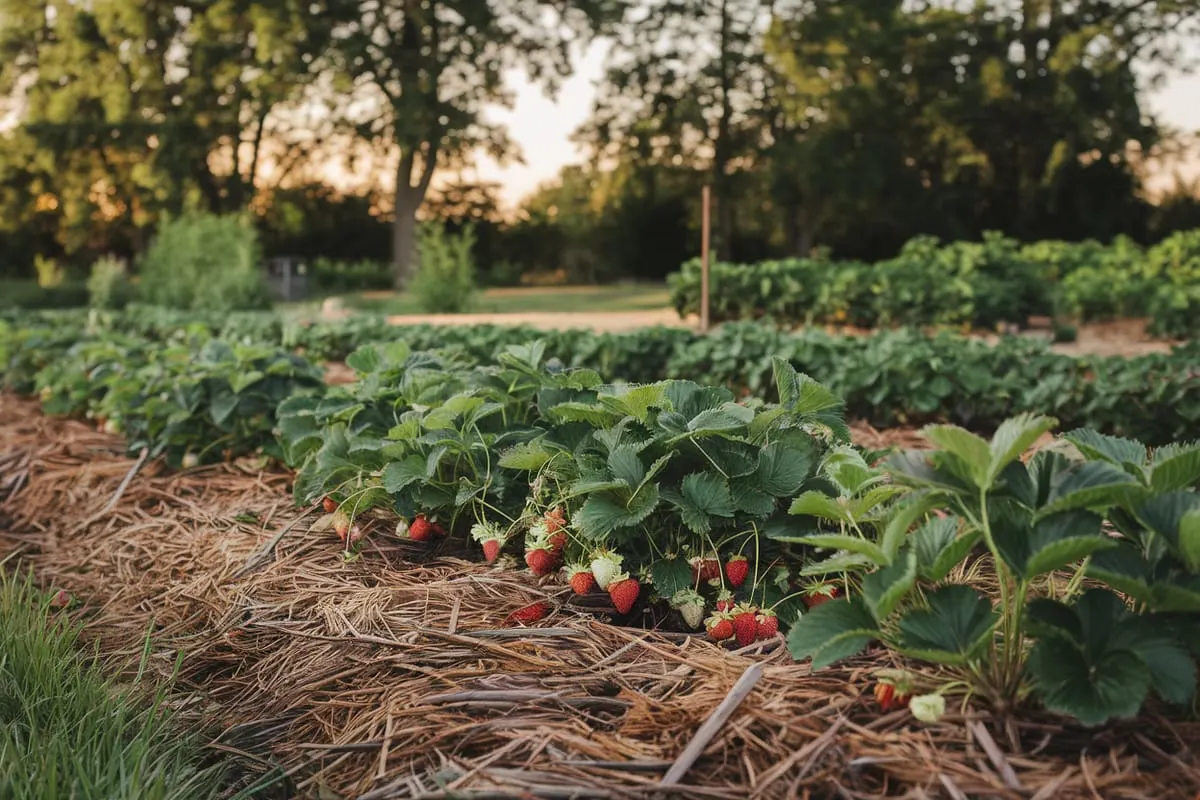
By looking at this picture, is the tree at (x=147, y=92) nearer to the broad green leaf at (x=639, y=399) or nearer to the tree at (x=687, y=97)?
the tree at (x=687, y=97)

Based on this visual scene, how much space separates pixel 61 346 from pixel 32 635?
4920 mm

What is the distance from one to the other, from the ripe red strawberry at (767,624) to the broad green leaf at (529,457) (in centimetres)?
56

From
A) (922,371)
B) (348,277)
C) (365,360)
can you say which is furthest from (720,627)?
(348,277)

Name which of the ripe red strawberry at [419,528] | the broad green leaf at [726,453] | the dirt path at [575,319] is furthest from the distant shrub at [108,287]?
the broad green leaf at [726,453]

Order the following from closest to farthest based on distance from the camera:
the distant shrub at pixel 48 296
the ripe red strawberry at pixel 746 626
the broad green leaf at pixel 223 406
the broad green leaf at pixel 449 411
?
the ripe red strawberry at pixel 746 626, the broad green leaf at pixel 449 411, the broad green leaf at pixel 223 406, the distant shrub at pixel 48 296

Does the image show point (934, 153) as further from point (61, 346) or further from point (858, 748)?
point (858, 748)

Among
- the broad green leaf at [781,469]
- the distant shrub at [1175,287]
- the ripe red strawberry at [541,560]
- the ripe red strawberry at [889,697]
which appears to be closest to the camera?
the ripe red strawberry at [889,697]

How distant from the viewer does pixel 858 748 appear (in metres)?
1.40

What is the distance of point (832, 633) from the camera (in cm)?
144

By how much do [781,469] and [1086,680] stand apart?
0.74m

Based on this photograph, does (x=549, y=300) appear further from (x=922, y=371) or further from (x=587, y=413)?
(x=587, y=413)

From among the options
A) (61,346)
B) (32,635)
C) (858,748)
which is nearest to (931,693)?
(858,748)

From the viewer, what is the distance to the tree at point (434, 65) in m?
25.8

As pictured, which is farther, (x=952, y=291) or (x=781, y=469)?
(x=952, y=291)
